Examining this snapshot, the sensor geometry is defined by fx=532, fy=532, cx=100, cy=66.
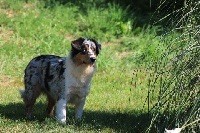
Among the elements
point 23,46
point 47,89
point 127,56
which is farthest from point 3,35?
point 47,89

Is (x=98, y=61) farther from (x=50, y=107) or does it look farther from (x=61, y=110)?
(x=61, y=110)

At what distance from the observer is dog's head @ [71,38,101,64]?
7.30 meters

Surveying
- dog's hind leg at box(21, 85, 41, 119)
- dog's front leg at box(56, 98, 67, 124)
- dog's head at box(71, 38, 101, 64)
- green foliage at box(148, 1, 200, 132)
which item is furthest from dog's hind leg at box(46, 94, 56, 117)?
green foliage at box(148, 1, 200, 132)

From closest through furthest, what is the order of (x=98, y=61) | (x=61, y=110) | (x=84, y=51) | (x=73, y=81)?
1. (x=84, y=51)
2. (x=61, y=110)
3. (x=73, y=81)
4. (x=98, y=61)

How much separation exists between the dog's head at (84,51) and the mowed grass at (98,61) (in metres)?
0.65

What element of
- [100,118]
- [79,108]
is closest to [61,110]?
[79,108]

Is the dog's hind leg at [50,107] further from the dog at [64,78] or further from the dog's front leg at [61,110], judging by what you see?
the dog's front leg at [61,110]

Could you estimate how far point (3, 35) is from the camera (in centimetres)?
1331

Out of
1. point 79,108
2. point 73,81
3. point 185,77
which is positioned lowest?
point 79,108

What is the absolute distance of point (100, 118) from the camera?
7941 millimetres

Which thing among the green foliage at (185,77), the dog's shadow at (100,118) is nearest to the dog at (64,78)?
the dog's shadow at (100,118)

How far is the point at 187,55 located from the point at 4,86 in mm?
5403

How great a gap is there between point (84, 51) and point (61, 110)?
0.89 m

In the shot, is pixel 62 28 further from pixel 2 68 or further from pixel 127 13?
pixel 2 68
